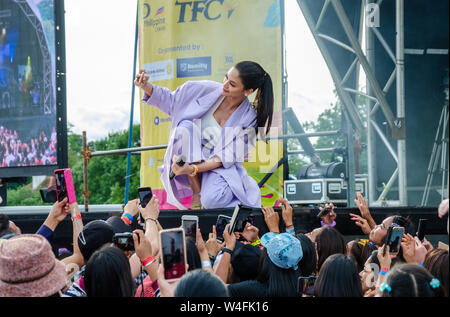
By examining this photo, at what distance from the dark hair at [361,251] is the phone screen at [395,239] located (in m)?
0.60

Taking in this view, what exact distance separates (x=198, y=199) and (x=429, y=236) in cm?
174

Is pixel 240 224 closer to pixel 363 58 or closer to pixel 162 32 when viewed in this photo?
pixel 363 58

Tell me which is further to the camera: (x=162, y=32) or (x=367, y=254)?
(x=162, y=32)

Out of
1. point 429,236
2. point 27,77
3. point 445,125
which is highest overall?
point 27,77

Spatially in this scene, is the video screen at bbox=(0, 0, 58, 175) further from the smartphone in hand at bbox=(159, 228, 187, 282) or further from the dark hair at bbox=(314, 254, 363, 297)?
the dark hair at bbox=(314, 254, 363, 297)

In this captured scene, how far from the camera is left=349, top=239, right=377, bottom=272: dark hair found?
296cm

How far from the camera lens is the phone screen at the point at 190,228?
108 inches

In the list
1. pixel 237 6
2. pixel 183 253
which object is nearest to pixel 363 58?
pixel 237 6

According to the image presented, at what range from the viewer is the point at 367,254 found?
9.66 ft

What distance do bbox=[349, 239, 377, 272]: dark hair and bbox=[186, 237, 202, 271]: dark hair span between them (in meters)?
Result: 1.06

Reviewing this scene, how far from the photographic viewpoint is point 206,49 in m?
5.83

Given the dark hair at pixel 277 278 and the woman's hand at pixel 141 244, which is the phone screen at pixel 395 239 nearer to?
the dark hair at pixel 277 278

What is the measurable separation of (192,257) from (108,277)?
1.56 feet

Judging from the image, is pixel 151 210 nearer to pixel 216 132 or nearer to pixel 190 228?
pixel 190 228
